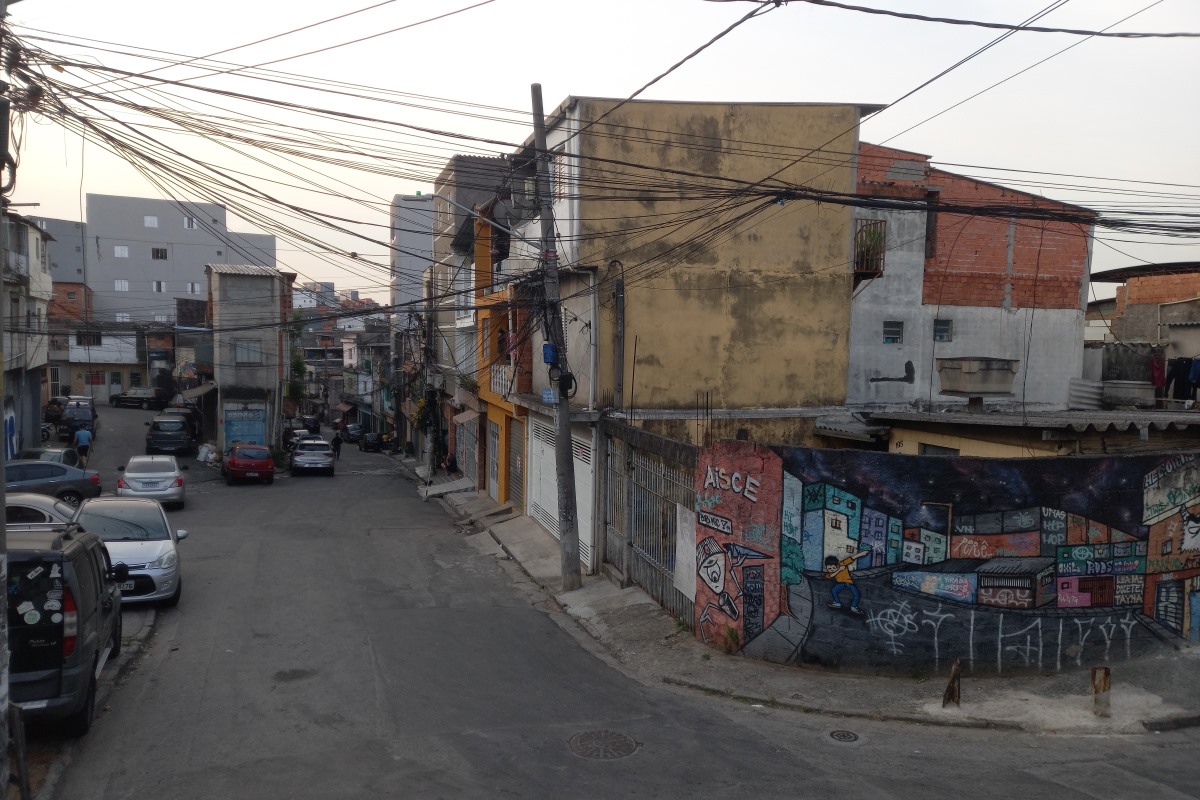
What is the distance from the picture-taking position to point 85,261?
6681cm

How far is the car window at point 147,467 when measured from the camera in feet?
82.1

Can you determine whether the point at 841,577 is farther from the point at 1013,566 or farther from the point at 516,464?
the point at 516,464

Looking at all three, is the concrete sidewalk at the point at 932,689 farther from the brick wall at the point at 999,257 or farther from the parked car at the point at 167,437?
the parked car at the point at 167,437

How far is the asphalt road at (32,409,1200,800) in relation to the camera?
7262 millimetres

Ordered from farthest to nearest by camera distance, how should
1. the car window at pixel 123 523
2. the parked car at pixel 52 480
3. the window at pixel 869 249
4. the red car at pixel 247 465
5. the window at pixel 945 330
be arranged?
the red car at pixel 247 465
the window at pixel 945 330
the parked car at pixel 52 480
the window at pixel 869 249
the car window at pixel 123 523

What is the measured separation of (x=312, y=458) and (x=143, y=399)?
30796mm

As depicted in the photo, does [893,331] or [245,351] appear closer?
[893,331]

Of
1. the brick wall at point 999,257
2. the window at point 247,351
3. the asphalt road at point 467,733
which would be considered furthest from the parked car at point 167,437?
the brick wall at point 999,257

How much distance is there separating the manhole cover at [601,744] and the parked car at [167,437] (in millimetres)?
34334

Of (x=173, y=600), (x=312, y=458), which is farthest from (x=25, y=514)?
(x=312, y=458)

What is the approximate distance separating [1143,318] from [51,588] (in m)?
29.2

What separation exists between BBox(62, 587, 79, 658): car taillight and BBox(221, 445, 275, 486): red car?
25388 millimetres

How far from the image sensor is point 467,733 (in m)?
8.48

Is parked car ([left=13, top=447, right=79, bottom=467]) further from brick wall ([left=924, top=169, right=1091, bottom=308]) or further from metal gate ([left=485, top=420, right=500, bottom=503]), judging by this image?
brick wall ([left=924, top=169, right=1091, bottom=308])
